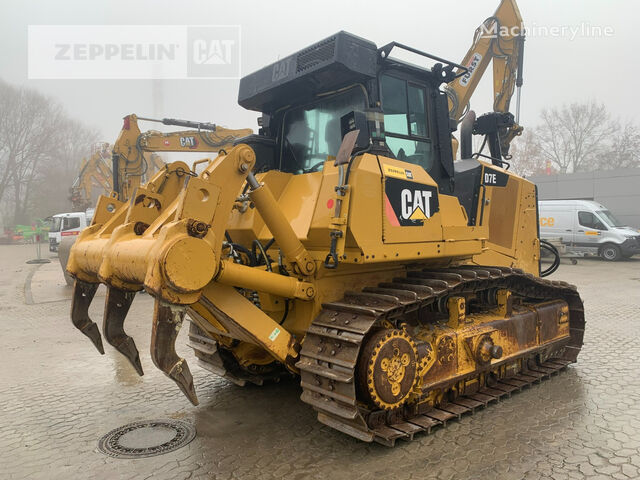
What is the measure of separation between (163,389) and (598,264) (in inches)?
668

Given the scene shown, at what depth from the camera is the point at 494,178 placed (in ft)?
18.4

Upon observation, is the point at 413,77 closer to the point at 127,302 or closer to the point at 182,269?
the point at 182,269

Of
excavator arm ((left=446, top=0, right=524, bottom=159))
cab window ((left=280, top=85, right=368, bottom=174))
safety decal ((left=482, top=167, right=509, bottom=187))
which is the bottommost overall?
safety decal ((left=482, top=167, right=509, bottom=187))

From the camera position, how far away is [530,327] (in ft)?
17.7

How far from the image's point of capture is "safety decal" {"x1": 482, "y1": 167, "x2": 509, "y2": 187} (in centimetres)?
550

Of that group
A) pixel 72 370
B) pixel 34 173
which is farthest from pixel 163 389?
pixel 34 173

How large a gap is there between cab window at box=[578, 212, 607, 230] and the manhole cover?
18.8 metres

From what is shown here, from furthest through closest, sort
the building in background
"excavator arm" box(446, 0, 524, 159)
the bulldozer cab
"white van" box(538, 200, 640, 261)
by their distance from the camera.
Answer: the building in background, "white van" box(538, 200, 640, 261), "excavator arm" box(446, 0, 524, 159), the bulldozer cab

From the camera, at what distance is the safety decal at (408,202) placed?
13.1 ft

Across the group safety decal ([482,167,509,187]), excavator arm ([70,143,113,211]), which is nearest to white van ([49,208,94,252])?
excavator arm ([70,143,113,211])

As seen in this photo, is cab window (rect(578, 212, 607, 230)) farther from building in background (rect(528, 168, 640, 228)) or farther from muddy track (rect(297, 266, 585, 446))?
muddy track (rect(297, 266, 585, 446))

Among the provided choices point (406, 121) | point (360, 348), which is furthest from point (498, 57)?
point (360, 348)

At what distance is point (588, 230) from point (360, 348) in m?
18.4

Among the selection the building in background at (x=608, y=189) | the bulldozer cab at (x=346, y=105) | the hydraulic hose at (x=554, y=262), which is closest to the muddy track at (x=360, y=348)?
the bulldozer cab at (x=346, y=105)
